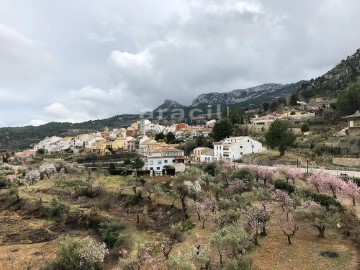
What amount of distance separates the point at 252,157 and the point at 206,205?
35.0m

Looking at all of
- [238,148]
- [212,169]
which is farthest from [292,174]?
[238,148]

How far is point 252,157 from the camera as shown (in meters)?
71.8

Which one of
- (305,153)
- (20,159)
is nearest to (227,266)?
(305,153)

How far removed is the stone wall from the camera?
5275 cm

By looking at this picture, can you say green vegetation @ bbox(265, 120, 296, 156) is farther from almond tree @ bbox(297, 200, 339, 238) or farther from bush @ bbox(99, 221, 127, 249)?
bush @ bbox(99, 221, 127, 249)

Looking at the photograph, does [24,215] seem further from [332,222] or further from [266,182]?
[332,222]

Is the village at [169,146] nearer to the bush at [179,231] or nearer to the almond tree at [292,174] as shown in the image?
the almond tree at [292,174]

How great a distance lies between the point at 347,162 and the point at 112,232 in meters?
38.4

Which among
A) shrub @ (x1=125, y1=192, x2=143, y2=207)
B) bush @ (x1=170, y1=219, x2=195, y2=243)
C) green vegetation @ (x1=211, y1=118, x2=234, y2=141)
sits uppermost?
green vegetation @ (x1=211, y1=118, x2=234, y2=141)

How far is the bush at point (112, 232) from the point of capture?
35700 mm

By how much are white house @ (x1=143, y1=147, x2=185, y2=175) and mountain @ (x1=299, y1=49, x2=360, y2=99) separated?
9127cm

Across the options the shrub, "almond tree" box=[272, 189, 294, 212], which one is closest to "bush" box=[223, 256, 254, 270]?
"almond tree" box=[272, 189, 294, 212]

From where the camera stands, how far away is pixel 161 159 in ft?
257

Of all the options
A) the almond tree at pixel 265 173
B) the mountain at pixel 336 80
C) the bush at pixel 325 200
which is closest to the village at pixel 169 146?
the mountain at pixel 336 80
